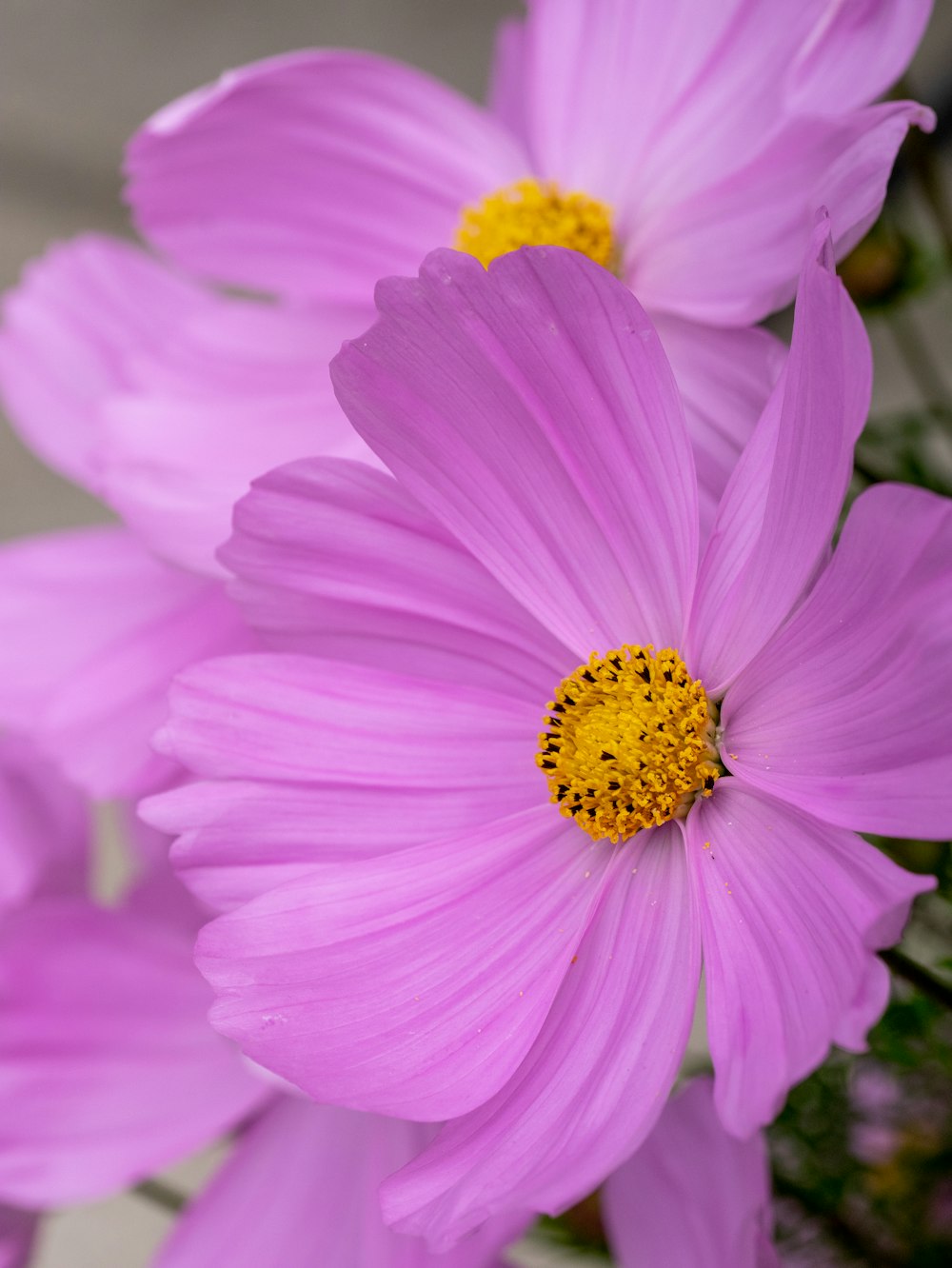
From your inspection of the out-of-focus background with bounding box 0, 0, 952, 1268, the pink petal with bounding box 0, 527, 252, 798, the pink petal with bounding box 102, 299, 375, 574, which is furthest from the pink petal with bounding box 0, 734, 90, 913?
the out-of-focus background with bounding box 0, 0, 952, 1268

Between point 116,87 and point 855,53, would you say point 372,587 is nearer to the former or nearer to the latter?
point 855,53

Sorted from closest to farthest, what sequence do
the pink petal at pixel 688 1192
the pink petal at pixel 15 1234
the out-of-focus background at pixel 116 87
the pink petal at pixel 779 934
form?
1. the pink petal at pixel 779 934
2. the pink petal at pixel 688 1192
3. the pink petal at pixel 15 1234
4. the out-of-focus background at pixel 116 87

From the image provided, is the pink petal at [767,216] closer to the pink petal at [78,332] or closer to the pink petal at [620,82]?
the pink petal at [620,82]

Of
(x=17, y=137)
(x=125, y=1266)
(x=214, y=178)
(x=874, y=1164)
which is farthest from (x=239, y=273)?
(x=17, y=137)

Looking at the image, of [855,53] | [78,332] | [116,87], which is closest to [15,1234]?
[78,332]

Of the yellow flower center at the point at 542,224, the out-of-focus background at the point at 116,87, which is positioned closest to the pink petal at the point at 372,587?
the yellow flower center at the point at 542,224

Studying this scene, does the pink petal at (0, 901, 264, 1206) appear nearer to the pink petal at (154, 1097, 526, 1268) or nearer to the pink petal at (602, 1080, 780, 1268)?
the pink petal at (154, 1097, 526, 1268)

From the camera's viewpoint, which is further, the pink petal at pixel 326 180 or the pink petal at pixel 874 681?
the pink petal at pixel 326 180
